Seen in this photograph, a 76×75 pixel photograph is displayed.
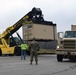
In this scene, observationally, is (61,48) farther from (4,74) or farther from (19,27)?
(19,27)

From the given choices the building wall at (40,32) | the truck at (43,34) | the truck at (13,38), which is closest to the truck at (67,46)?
the truck at (43,34)

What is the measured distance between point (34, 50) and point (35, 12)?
59.8 feet

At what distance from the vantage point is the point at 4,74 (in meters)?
17.6

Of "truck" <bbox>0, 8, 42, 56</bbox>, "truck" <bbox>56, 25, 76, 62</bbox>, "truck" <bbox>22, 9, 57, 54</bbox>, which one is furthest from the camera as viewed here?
"truck" <bbox>0, 8, 42, 56</bbox>

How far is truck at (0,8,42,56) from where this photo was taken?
43.4 m

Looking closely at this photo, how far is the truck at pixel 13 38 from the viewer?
4343 cm

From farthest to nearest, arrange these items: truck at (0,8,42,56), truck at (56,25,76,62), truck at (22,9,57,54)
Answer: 1. truck at (0,8,42,56)
2. truck at (22,9,57,54)
3. truck at (56,25,76,62)

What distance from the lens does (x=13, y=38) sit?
45344 mm

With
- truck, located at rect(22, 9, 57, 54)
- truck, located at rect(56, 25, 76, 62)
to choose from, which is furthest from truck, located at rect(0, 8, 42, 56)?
truck, located at rect(56, 25, 76, 62)

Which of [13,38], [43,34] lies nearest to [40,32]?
[43,34]

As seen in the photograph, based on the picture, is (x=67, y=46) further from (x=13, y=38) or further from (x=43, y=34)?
(x=13, y=38)

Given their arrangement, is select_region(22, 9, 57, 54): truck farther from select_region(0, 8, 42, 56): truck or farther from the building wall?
select_region(0, 8, 42, 56): truck

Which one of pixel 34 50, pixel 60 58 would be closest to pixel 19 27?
pixel 60 58

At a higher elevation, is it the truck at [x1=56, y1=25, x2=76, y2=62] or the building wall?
the building wall
